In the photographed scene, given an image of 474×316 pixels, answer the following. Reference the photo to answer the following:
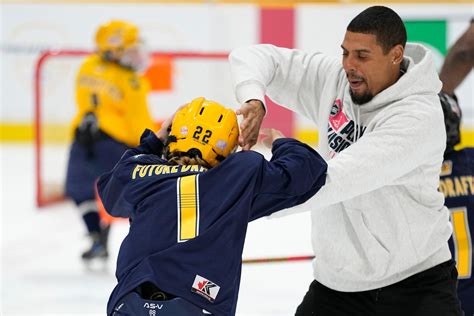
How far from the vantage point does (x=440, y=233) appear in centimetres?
259

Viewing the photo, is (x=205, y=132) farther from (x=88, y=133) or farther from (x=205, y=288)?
(x=88, y=133)

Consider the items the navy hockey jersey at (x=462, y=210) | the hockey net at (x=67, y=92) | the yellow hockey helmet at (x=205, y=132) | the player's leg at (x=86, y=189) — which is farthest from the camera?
the hockey net at (x=67, y=92)

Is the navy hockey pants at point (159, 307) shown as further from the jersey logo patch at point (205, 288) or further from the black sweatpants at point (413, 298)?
the black sweatpants at point (413, 298)

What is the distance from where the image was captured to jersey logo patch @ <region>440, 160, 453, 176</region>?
3076 mm

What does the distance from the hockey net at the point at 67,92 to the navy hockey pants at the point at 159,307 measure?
16.8 ft

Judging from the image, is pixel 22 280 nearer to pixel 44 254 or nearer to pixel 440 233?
pixel 44 254

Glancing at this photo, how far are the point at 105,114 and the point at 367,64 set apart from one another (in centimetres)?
350

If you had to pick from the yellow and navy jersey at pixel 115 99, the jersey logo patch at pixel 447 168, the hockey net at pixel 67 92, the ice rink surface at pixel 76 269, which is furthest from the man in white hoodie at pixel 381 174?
the hockey net at pixel 67 92

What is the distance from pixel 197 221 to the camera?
2078mm

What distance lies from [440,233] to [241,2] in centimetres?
618

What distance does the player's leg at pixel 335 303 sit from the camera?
8.54 ft

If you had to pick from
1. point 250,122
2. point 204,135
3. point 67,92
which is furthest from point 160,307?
point 67,92

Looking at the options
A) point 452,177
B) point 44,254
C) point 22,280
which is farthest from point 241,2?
point 452,177

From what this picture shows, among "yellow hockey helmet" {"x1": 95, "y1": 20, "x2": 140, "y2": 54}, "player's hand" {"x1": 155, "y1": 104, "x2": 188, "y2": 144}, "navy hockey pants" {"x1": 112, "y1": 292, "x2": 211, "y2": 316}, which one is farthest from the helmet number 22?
"yellow hockey helmet" {"x1": 95, "y1": 20, "x2": 140, "y2": 54}
